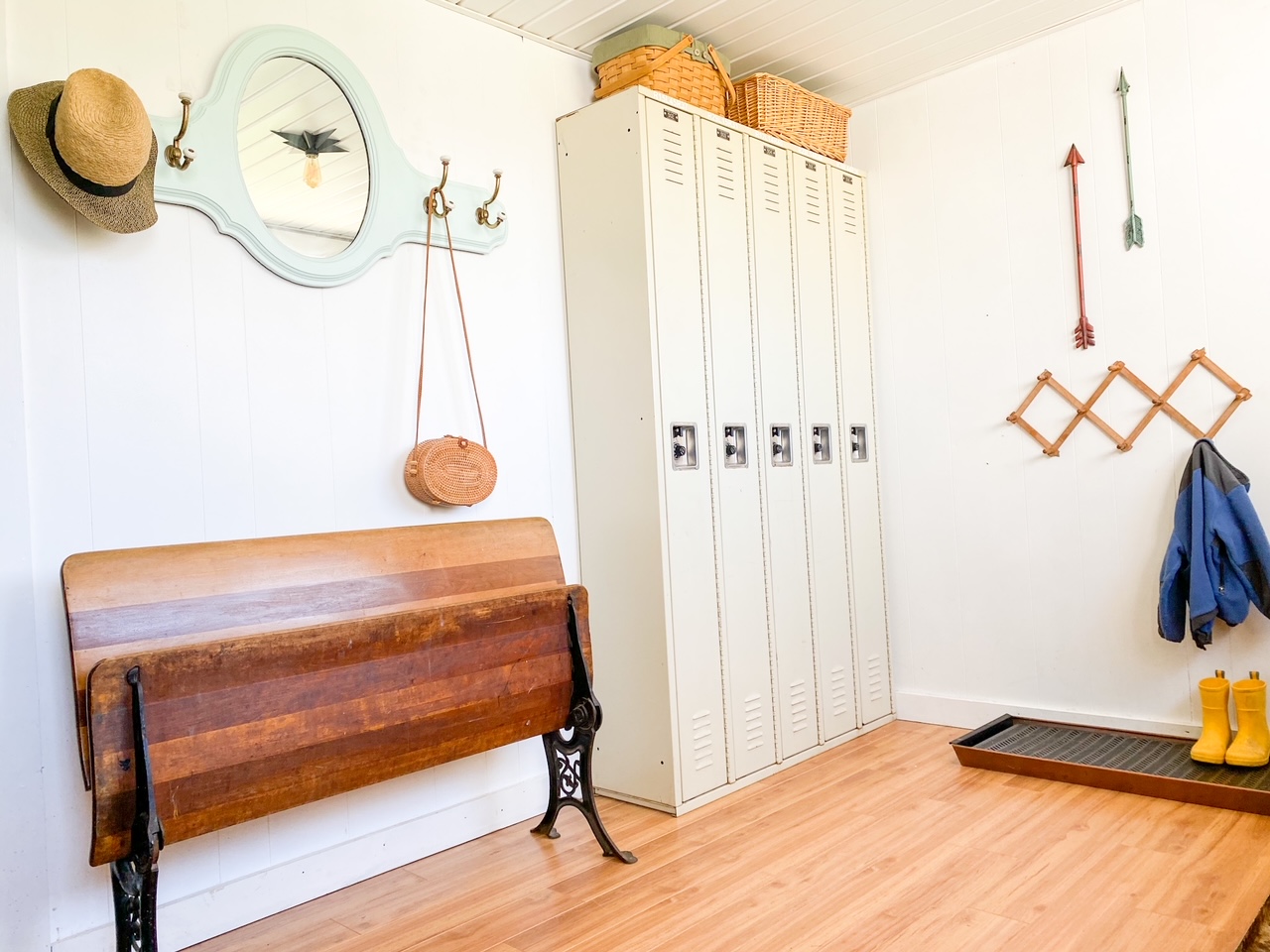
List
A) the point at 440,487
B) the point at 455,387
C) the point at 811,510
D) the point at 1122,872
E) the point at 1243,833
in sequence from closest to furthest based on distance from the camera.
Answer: the point at 1122,872, the point at 1243,833, the point at 440,487, the point at 455,387, the point at 811,510

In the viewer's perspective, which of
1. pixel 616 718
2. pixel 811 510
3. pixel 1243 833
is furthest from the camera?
pixel 811 510

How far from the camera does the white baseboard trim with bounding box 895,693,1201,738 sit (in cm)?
333

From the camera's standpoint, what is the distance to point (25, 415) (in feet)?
6.95

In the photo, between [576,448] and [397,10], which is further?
[576,448]

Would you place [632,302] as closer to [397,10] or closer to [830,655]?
[397,10]

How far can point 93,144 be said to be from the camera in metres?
1.95

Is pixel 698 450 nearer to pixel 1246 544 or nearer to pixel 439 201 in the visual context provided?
pixel 439 201

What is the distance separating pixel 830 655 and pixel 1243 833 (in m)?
1.44

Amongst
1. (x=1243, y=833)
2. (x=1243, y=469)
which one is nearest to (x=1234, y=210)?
(x=1243, y=469)

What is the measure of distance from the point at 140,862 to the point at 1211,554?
315 cm

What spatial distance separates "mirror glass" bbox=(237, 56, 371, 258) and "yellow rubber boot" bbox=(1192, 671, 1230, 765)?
3.06 metres

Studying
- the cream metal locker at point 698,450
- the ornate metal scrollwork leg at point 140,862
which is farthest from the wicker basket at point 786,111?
the ornate metal scrollwork leg at point 140,862

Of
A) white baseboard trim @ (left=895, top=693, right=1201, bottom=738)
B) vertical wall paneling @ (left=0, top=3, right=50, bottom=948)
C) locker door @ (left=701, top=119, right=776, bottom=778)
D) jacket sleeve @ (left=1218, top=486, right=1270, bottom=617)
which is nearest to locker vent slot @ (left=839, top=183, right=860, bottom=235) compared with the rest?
locker door @ (left=701, top=119, right=776, bottom=778)

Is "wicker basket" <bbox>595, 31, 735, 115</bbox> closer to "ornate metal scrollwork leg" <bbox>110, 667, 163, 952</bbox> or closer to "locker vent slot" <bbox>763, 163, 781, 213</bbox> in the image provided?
"locker vent slot" <bbox>763, 163, 781, 213</bbox>
